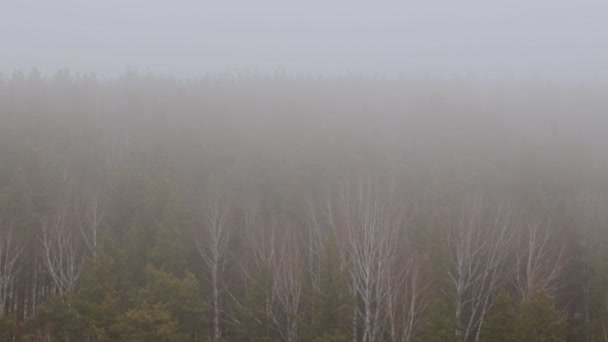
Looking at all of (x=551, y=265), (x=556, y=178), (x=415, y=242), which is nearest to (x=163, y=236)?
(x=415, y=242)

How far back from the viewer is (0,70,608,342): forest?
2472cm

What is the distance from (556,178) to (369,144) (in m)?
18.6

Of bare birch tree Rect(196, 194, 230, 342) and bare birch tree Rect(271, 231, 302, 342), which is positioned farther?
bare birch tree Rect(196, 194, 230, 342)

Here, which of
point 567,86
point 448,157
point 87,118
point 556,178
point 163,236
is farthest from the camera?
point 567,86

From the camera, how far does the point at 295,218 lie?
1491 inches

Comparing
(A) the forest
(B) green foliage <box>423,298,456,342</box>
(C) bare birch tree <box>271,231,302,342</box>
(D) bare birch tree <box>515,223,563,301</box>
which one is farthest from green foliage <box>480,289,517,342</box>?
(C) bare birch tree <box>271,231,302,342</box>

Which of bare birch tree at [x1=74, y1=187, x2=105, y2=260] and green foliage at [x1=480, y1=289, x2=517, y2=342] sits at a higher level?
bare birch tree at [x1=74, y1=187, x2=105, y2=260]

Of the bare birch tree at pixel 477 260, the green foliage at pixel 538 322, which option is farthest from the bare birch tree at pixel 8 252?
the green foliage at pixel 538 322

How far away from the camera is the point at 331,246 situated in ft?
81.2

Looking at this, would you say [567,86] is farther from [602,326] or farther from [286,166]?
[602,326]

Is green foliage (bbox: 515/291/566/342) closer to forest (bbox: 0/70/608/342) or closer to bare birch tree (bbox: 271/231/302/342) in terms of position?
forest (bbox: 0/70/608/342)

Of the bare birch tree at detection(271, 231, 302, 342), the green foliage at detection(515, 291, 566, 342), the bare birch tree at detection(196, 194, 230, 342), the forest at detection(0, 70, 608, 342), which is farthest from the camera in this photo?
the bare birch tree at detection(196, 194, 230, 342)

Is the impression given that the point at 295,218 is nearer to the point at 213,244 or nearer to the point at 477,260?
the point at 213,244

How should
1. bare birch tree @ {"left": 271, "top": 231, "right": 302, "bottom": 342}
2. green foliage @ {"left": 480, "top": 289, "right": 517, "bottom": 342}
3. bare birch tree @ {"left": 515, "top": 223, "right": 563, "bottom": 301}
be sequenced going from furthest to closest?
bare birch tree @ {"left": 515, "top": 223, "right": 563, "bottom": 301}, bare birch tree @ {"left": 271, "top": 231, "right": 302, "bottom": 342}, green foliage @ {"left": 480, "top": 289, "right": 517, "bottom": 342}
